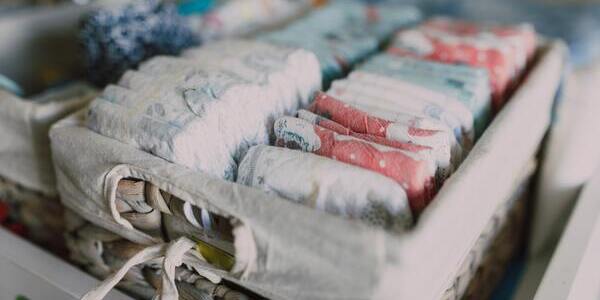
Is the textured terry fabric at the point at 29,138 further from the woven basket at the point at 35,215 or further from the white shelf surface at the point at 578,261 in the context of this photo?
the white shelf surface at the point at 578,261

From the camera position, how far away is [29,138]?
0.84 metres

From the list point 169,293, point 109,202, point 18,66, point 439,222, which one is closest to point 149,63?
point 109,202

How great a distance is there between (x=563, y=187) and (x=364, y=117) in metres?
0.49

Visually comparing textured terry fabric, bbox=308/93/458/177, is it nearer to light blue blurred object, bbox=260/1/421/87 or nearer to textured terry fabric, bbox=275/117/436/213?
textured terry fabric, bbox=275/117/436/213

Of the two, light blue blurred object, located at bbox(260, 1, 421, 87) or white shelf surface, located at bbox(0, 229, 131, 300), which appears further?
light blue blurred object, located at bbox(260, 1, 421, 87)

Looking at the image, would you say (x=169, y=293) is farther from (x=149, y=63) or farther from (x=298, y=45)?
(x=298, y=45)

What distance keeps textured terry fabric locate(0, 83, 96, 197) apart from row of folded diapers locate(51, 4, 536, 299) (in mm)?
85

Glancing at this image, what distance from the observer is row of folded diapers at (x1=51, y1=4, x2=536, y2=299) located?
0.57m

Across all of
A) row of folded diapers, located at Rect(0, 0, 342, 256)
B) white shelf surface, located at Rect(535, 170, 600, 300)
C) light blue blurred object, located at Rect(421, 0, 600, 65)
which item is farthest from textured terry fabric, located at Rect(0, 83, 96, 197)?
light blue blurred object, located at Rect(421, 0, 600, 65)

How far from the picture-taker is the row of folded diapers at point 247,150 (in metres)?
0.57

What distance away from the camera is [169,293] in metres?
0.57

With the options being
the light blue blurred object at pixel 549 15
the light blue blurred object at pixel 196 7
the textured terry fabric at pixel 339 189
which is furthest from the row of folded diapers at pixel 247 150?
the light blue blurred object at pixel 196 7

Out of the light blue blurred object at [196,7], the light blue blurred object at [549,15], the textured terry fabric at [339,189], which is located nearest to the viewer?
the textured terry fabric at [339,189]

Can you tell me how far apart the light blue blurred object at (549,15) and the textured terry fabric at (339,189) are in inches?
28.1
